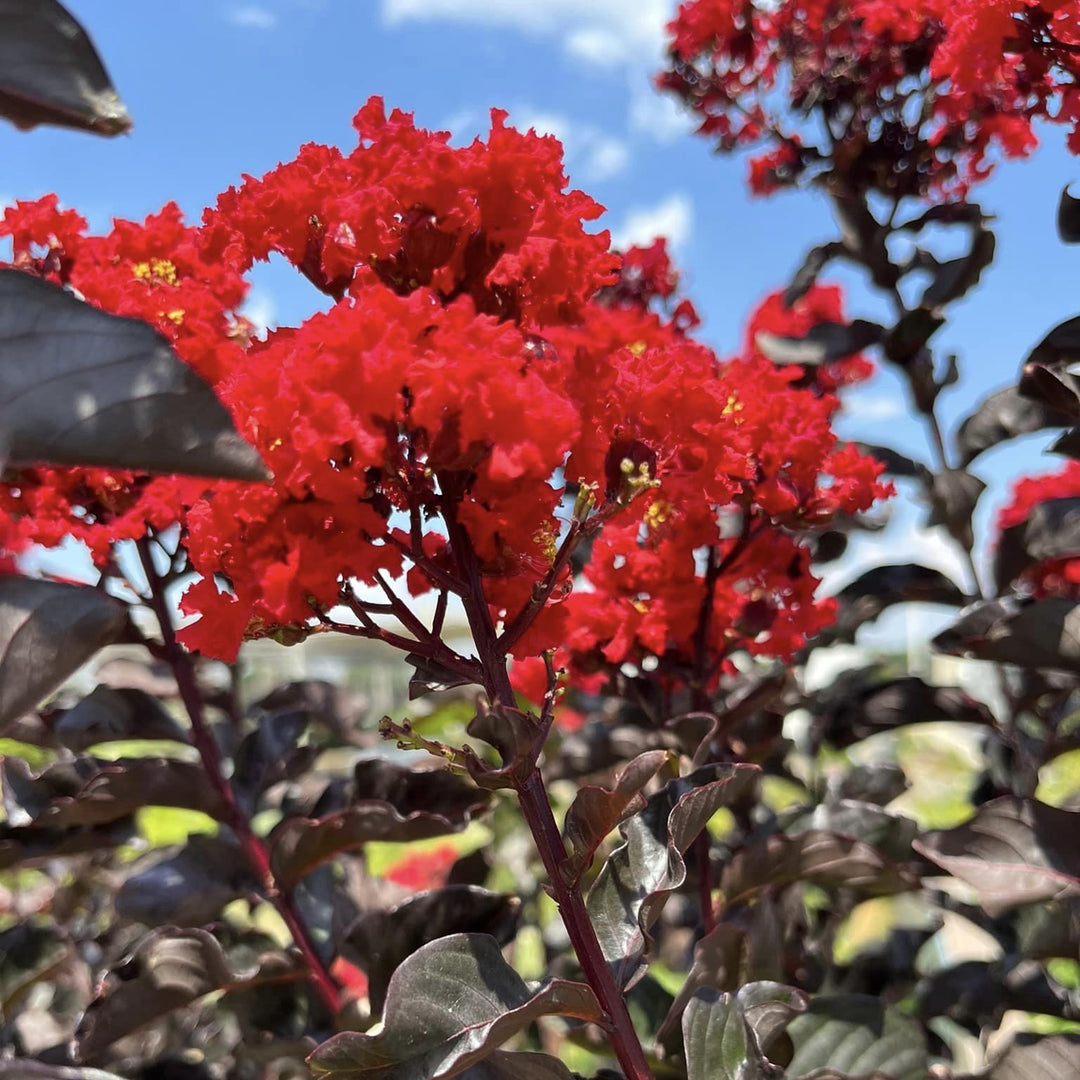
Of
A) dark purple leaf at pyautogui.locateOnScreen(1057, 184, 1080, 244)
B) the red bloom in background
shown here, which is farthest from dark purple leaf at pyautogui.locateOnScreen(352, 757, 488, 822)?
the red bloom in background

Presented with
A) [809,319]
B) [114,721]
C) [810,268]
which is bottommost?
[114,721]

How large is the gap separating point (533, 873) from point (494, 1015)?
147cm

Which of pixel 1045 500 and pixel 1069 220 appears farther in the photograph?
pixel 1045 500

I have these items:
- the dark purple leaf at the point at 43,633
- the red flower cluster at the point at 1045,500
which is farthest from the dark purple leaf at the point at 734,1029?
the red flower cluster at the point at 1045,500

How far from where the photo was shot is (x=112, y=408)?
0.64 metres

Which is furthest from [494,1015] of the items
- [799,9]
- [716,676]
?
[799,9]

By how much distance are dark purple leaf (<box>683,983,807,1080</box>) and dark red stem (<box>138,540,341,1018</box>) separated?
505mm

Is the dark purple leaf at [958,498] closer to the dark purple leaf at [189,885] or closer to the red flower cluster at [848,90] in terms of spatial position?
the red flower cluster at [848,90]

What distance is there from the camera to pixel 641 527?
1.27m

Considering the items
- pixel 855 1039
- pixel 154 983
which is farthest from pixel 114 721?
pixel 855 1039

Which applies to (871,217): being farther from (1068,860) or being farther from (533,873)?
(533,873)

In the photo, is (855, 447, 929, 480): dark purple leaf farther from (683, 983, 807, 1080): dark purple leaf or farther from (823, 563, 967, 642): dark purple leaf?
(683, 983, 807, 1080): dark purple leaf

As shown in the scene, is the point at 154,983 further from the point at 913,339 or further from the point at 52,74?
the point at 913,339

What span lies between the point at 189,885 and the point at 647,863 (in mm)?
653
